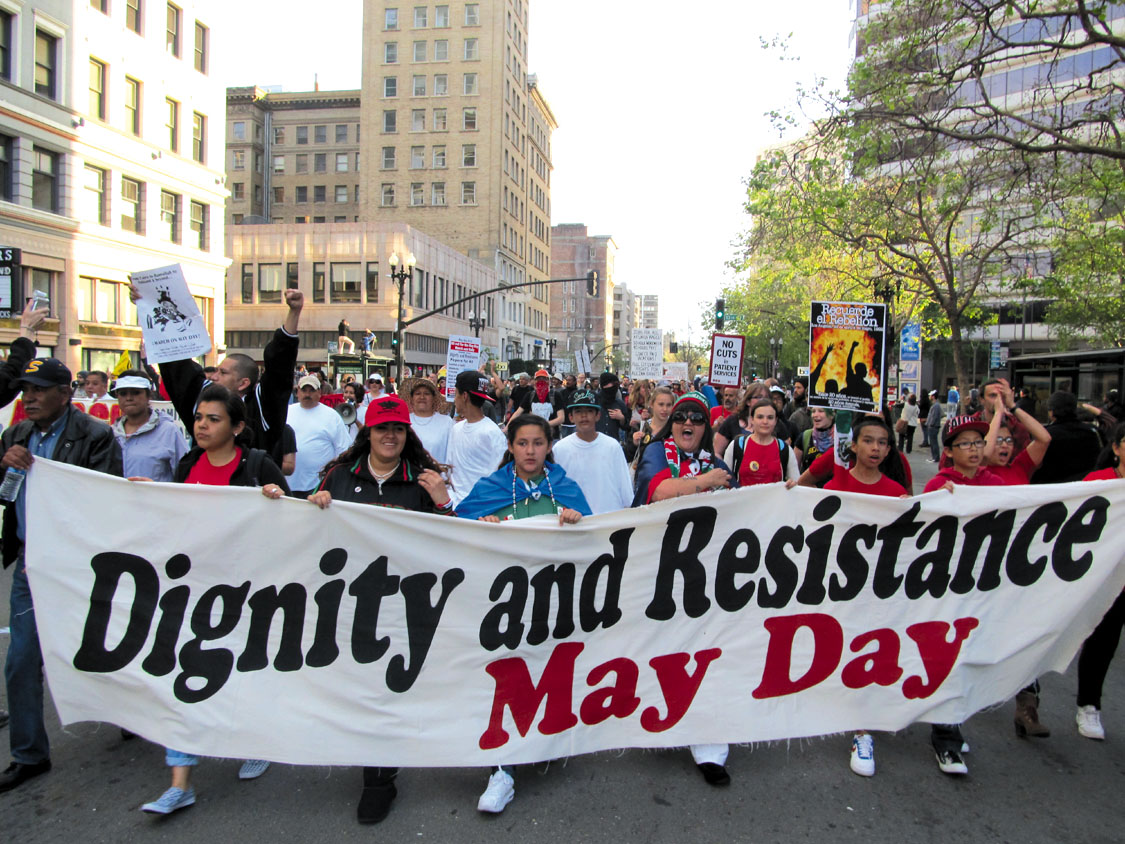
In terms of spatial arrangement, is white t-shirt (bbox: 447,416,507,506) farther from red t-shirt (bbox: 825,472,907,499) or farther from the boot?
the boot

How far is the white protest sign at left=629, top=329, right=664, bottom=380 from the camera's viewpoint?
16766mm

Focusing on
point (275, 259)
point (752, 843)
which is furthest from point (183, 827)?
point (275, 259)

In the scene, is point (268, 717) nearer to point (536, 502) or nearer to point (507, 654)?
point (507, 654)

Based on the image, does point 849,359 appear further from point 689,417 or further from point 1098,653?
point 1098,653

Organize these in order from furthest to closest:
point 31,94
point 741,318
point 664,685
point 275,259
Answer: point 275,259 → point 741,318 → point 31,94 → point 664,685

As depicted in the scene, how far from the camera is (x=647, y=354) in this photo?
1675cm

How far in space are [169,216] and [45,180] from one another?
20.5 ft

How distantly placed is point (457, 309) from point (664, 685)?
61.5 metres

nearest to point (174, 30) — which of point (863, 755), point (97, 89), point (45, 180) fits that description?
point (97, 89)

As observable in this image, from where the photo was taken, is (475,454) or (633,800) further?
(475,454)

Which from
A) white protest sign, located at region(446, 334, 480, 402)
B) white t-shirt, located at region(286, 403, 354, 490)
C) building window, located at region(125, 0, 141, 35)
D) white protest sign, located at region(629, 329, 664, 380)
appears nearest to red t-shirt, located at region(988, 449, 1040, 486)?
white t-shirt, located at region(286, 403, 354, 490)

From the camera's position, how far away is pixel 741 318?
49.2 meters

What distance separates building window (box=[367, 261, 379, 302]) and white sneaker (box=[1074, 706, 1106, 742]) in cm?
5130

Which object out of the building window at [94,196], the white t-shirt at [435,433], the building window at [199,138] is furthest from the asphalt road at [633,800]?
the building window at [199,138]
